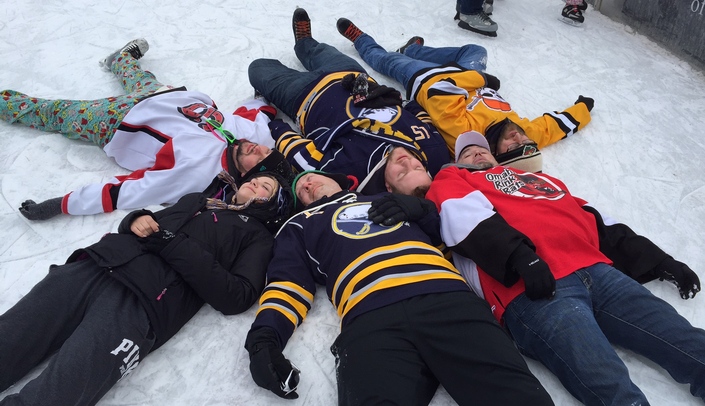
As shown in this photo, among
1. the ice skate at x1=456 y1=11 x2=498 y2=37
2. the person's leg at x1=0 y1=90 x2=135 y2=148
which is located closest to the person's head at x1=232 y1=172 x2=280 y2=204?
the person's leg at x1=0 y1=90 x2=135 y2=148

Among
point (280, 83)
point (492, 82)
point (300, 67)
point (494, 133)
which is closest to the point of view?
point (494, 133)

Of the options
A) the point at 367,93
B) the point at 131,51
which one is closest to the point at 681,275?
the point at 367,93

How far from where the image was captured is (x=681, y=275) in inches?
73.9

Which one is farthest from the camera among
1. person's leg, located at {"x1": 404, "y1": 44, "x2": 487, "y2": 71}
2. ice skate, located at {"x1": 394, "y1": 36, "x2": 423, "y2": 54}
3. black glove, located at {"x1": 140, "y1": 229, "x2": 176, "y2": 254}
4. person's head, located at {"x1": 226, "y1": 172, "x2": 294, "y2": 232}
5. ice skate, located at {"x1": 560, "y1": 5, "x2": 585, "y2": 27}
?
ice skate, located at {"x1": 560, "y1": 5, "x2": 585, "y2": 27}

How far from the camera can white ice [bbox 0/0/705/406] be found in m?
1.67

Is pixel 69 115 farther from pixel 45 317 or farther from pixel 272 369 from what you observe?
pixel 272 369

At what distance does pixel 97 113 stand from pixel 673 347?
2.58m

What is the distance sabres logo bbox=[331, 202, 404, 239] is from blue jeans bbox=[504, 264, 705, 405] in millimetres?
505

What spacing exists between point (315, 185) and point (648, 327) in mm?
1259

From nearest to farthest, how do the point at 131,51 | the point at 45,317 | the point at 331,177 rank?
the point at 45,317, the point at 331,177, the point at 131,51

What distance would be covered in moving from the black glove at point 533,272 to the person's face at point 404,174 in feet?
1.85

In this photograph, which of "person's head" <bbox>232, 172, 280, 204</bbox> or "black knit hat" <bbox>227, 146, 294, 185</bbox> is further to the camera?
"black knit hat" <bbox>227, 146, 294, 185</bbox>

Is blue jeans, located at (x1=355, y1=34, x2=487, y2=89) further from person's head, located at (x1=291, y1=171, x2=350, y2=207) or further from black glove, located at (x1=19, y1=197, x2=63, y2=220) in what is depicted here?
black glove, located at (x1=19, y1=197, x2=63, y2=220)

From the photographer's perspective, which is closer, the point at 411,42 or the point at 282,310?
the point at 282,310
